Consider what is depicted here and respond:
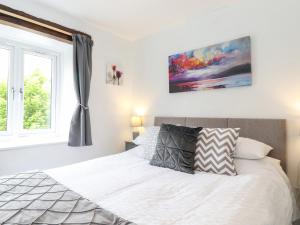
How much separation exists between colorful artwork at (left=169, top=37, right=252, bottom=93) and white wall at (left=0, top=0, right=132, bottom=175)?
0.92m

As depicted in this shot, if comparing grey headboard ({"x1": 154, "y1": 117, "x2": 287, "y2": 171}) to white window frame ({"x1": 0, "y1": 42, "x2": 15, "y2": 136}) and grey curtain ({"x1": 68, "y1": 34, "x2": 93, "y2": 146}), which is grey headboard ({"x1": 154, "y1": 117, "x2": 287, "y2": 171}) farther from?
white window frame ({"x1": 0, "y1": 42, "x2": 15, "y2": 136})

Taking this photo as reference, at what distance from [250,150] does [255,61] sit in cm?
101

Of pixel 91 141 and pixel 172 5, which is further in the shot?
pixel 91 141

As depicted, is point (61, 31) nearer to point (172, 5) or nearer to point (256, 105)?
point (172, 5)

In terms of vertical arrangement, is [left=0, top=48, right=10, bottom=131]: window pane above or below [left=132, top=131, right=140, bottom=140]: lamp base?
above

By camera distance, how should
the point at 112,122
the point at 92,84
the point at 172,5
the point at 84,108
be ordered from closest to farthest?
the point at 172,5 < the point at 84,108 < the point at 92,84 < the point at 112,122

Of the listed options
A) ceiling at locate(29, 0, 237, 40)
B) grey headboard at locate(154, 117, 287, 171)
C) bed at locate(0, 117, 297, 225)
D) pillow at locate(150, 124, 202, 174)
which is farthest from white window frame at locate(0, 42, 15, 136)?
grey headboard at locate(154, 117, 287, 171)

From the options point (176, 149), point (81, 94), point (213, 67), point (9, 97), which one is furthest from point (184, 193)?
point (9, 97)

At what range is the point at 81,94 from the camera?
108 inches

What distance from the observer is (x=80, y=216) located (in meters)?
0.97

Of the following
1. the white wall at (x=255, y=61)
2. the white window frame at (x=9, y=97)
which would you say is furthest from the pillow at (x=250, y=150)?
the white window frame at (x=9, y=97)

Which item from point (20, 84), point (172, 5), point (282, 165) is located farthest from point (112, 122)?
point (282, 165)

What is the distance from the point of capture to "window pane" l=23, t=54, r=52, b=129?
8.85 ft

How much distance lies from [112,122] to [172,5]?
1.86 metres
